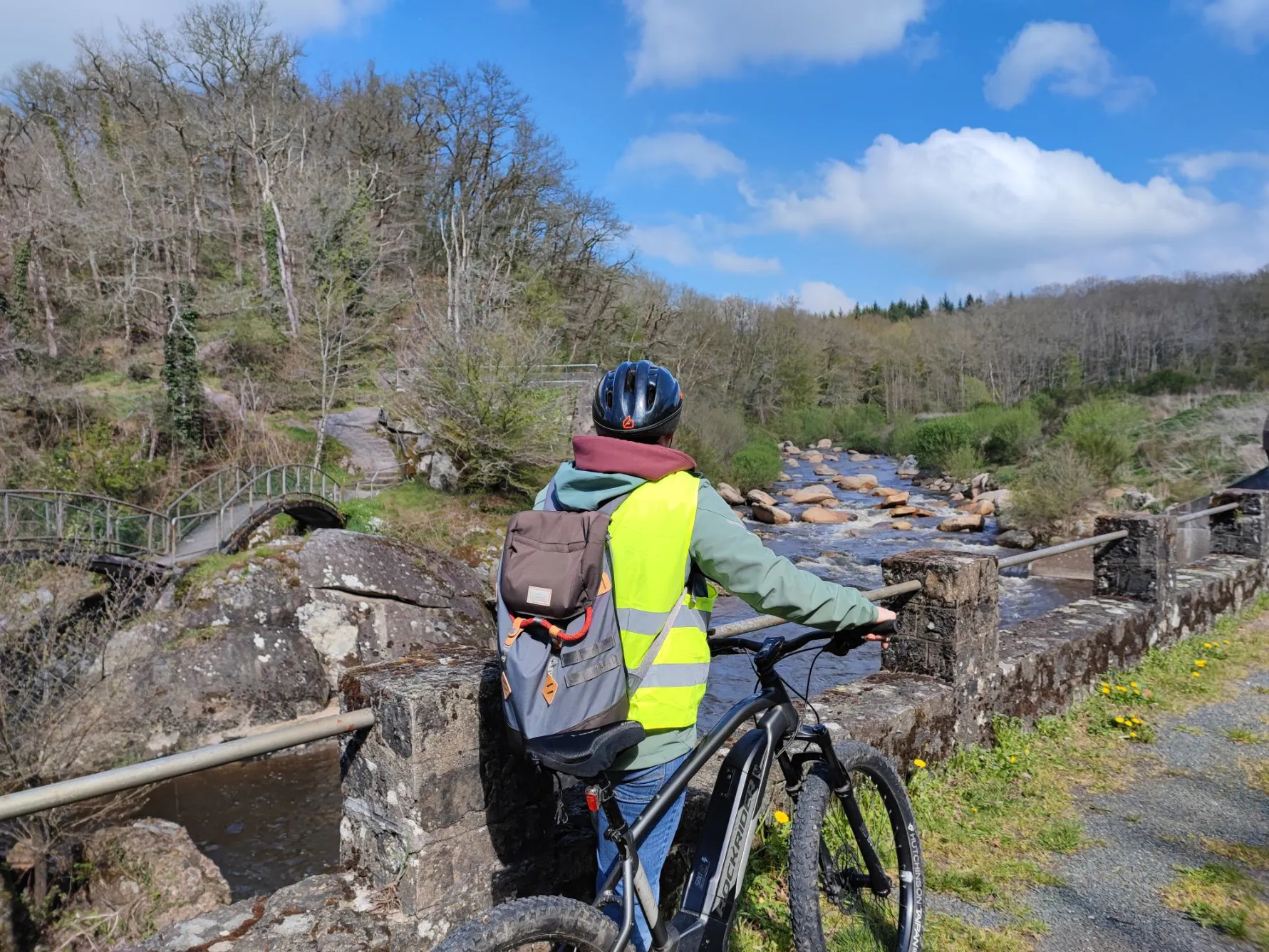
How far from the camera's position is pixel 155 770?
5.86 feet

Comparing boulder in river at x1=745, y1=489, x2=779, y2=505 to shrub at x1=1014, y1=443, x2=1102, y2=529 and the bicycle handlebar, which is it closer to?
shrub at x1=1014, y1=443, x2=1102, y2=529

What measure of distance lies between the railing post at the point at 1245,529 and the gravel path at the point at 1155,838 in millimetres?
4038

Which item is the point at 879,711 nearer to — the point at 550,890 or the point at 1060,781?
the point at 1060,781

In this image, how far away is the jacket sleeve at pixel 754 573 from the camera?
210 cm

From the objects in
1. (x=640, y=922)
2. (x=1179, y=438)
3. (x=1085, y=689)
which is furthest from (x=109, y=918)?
(x=1179, y=438)

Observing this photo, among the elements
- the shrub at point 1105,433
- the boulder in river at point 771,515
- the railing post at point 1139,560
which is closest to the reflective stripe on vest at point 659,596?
the railing post at point 1139,560

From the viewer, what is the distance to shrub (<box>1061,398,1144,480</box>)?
2650cm

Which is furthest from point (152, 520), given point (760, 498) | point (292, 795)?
point (760, 498)

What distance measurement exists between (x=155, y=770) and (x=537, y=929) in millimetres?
898

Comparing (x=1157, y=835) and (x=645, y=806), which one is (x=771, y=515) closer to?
(x=1157, y=835)

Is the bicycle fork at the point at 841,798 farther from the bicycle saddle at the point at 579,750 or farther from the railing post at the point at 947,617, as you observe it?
the railing post at the point at 947,617

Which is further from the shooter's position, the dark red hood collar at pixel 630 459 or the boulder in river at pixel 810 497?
the boulder in river at pixel 810 497

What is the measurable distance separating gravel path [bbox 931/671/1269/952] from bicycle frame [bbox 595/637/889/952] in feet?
3.98

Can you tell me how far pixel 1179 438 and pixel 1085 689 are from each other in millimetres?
27629
